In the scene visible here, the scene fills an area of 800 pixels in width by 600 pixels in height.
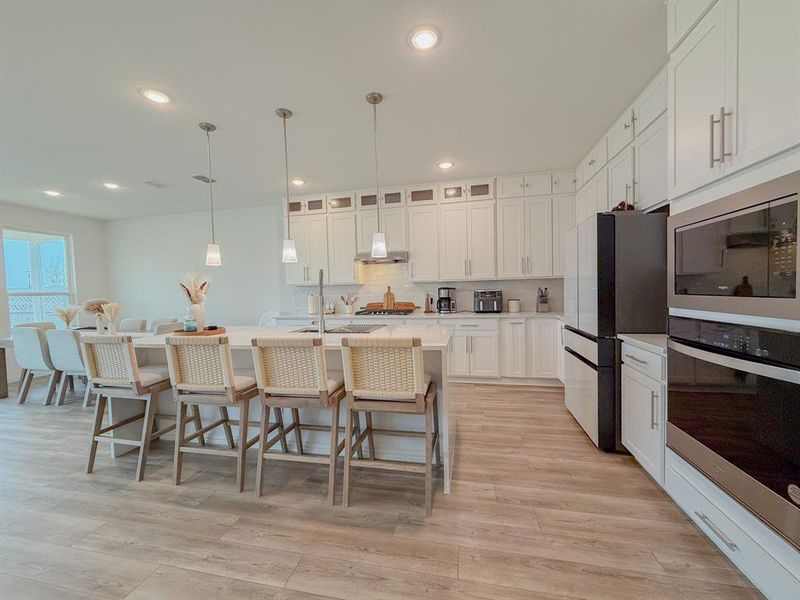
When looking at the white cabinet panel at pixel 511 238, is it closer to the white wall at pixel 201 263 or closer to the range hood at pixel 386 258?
the range hood at pixel 386 258

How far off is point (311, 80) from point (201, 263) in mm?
4683

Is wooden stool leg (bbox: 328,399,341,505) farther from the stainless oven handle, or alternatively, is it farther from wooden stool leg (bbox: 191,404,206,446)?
the stainless oven handle

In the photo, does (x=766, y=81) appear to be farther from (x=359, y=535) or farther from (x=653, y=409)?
(x=359, y=535)

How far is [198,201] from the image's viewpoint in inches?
200

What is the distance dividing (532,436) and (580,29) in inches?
109

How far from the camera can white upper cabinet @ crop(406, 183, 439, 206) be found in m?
4.40

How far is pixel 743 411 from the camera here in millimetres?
1245

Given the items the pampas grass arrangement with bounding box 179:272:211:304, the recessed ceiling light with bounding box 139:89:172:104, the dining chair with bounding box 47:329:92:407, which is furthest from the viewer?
the dining chair with bounding box 47:329:92:407

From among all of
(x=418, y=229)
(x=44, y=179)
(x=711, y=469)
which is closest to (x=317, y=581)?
(x=711, y=469)

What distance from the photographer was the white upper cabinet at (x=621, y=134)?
2.58 metres

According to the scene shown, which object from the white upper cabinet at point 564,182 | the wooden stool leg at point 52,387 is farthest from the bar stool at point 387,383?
the wooden stool leg at point 52,387

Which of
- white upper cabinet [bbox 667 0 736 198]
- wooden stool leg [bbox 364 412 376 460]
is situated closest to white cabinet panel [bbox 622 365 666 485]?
white upper cabinet [bbox 667 0 736 198]

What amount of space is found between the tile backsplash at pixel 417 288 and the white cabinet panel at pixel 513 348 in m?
0.57

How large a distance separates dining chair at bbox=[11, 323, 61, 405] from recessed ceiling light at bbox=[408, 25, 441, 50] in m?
4.88
